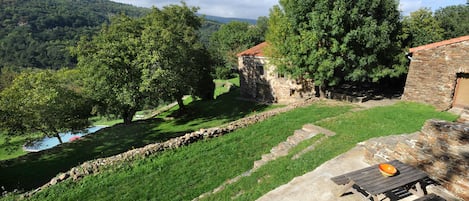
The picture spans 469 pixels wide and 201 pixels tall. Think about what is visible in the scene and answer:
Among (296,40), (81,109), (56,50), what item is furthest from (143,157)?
(56,50)

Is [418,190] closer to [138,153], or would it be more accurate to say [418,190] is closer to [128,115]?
[138,153]

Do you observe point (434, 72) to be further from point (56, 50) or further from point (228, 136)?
point (56, 50)

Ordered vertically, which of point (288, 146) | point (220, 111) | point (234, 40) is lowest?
point (220, 111)

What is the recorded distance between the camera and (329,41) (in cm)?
1742

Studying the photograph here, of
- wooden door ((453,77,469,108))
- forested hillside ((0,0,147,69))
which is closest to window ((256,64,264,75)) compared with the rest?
wooden door ((453,77,469,108))

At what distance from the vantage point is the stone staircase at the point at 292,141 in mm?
10641

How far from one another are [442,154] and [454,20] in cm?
4299

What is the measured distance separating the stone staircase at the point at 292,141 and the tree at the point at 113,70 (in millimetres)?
10474

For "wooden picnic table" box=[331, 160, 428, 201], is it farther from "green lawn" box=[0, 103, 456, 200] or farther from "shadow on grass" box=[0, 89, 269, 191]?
Answer: "shadow on grass" box=[0, 89, 269, 191]

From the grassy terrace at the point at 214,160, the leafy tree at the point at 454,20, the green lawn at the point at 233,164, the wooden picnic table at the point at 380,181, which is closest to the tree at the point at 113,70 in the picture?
the grassy terrace at the point at 214,160

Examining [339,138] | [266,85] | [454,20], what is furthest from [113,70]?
[454,20]

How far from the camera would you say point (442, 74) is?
15016 mm

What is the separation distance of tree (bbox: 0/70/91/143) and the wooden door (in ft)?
73.9

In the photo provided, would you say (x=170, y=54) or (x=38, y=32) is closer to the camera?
(x=170, y=54)
